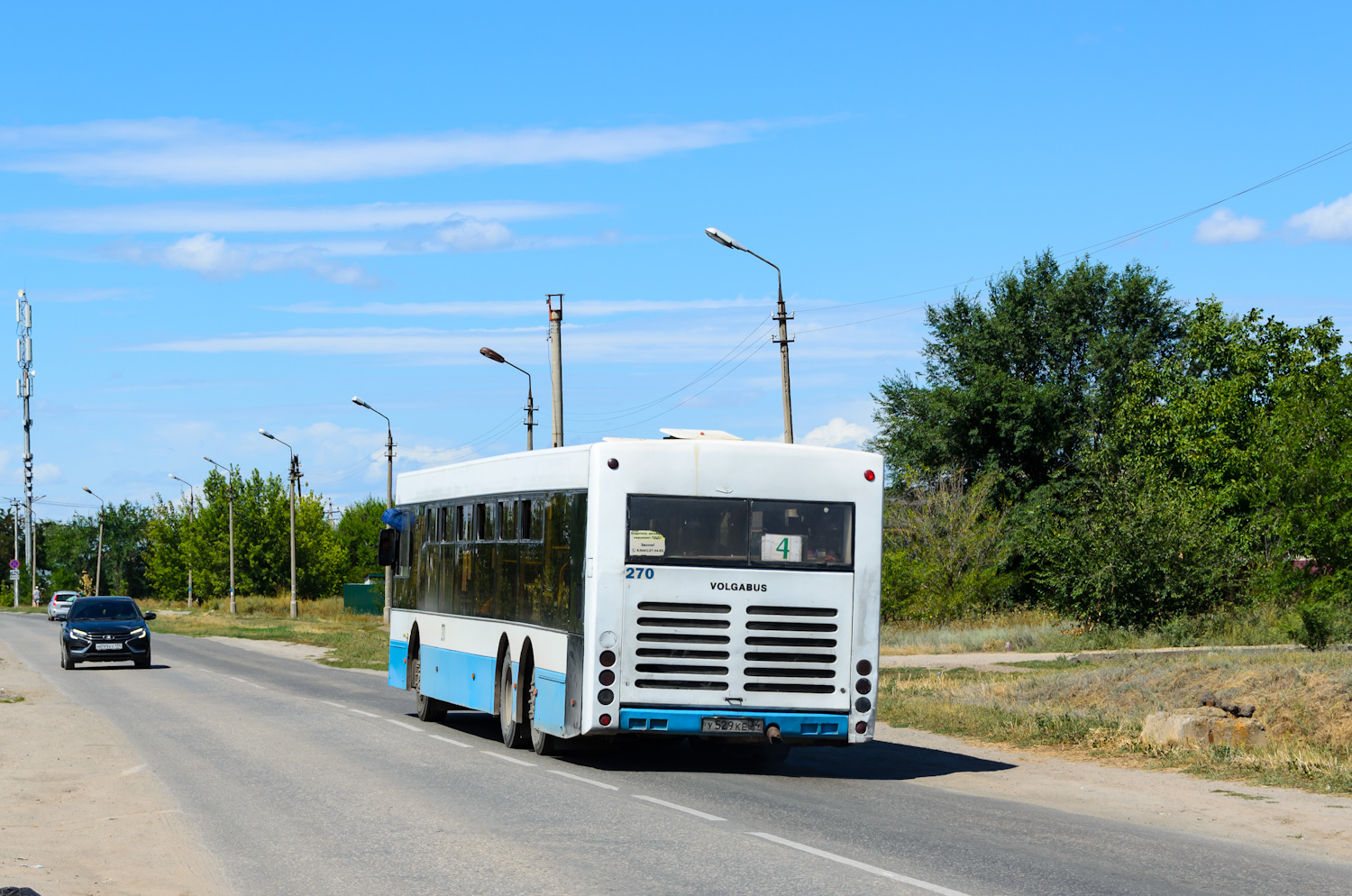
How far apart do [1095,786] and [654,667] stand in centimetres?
438

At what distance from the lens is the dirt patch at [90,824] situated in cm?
922

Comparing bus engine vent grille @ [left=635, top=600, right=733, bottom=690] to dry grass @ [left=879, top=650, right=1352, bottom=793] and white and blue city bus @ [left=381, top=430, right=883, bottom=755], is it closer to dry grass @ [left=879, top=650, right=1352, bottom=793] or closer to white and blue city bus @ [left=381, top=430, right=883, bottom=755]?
white and blue city bus @ [left=381, top=430, right=883, bottom=755]

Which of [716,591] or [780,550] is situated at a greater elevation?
[780,550]

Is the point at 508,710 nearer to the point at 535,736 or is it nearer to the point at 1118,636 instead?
the point at 535,736

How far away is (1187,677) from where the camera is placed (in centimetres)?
2212

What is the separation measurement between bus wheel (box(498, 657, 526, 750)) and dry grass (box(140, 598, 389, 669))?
53.4ft

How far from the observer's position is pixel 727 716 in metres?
14.6

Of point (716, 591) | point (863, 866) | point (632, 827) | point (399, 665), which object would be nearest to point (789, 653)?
point (716, 591)

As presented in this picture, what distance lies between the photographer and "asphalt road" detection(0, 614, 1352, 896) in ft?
29.9

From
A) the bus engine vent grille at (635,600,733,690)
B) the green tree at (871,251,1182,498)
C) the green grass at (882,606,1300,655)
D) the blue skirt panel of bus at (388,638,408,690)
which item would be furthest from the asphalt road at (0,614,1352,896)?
the green tree at (871,251,1182,498)

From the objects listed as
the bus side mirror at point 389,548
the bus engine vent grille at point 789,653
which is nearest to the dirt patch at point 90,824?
the bus side mirror at point 389,548

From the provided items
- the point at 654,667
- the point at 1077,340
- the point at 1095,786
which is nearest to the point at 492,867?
the point at 654,667

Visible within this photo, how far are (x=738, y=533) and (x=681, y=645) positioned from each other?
1236 mm

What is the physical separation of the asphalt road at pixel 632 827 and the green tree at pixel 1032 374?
4307 cm
